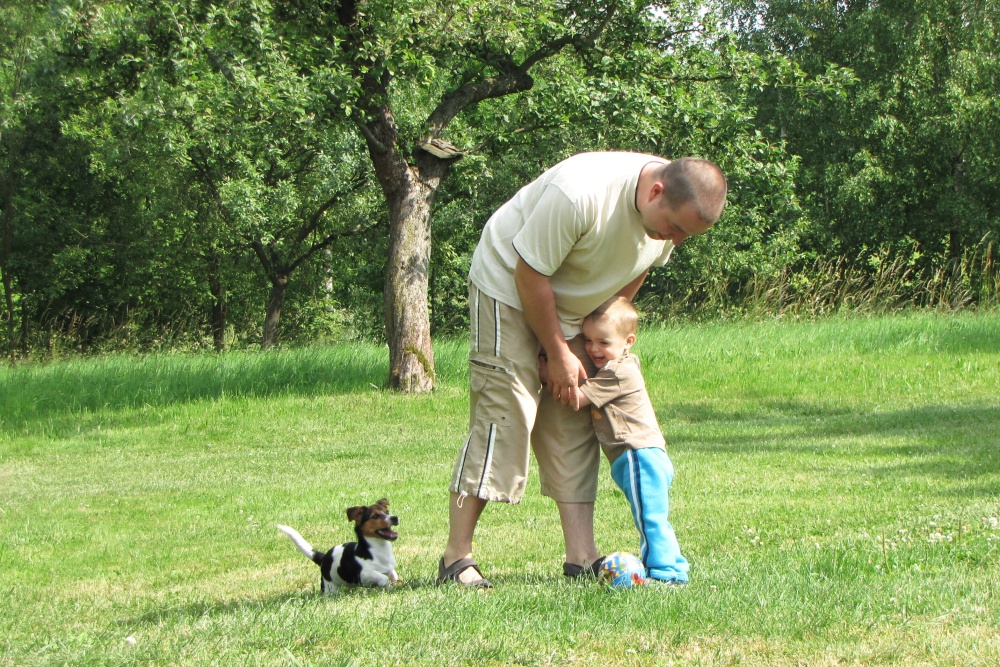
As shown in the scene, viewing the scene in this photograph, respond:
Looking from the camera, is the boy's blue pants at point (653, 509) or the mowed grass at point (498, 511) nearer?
the mowed grass at point (498, 511)

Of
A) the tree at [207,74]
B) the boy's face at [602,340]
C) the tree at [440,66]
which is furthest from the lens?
the tree at [440,66]

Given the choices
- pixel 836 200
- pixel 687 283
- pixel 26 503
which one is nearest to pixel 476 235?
pixel 687 283

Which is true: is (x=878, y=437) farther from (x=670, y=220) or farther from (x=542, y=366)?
(x=670, y=220)

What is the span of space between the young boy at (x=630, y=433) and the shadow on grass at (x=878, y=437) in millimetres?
3549

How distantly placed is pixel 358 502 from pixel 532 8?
809 cm

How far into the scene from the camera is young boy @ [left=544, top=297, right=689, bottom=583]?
4.25 meters

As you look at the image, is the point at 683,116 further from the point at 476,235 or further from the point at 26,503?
the point at 476,235

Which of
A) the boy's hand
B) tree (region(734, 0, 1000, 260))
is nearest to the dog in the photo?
the boy's hand

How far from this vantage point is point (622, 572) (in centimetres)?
420

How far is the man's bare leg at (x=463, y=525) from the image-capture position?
15.0ft

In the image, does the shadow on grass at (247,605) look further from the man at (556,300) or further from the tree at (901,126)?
the tree at (901,126)

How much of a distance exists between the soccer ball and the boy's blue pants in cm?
4

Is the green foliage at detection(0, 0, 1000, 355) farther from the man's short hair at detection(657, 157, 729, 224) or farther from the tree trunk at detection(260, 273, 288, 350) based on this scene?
the man's short hair at detection(657, 157, 729, 224)

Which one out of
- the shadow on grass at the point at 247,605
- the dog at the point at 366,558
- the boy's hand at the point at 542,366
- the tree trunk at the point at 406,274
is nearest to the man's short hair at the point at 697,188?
the boy's hand at the point at 542,366
